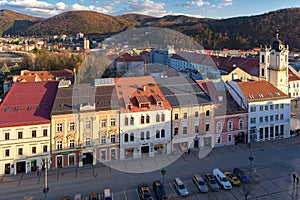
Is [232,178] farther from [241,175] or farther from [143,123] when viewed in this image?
[143,123]

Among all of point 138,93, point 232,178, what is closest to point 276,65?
point 138,93

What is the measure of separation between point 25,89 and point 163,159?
47.5 ft

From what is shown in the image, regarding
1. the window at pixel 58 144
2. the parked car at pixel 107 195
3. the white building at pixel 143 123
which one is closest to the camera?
the parked car at pixel 107 195

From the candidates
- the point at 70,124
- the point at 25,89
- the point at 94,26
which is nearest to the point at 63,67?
the point at 25,89

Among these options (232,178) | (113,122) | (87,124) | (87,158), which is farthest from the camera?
(113,122)

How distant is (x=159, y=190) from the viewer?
20.1 metres

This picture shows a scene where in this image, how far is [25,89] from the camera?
89.9 ft

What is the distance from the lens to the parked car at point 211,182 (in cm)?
2081

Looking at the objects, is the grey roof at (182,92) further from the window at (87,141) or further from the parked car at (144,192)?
the parked car at (144,192)

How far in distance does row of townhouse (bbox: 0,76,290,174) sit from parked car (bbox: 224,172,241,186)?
6.19m

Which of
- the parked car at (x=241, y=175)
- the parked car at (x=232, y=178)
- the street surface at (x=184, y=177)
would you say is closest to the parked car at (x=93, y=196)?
the street surface at (x=184, y=177)

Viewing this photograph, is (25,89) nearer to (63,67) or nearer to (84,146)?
(84,146)

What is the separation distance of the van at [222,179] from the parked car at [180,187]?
282 centimetres

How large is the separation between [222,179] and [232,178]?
2.88ft
